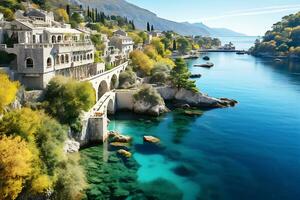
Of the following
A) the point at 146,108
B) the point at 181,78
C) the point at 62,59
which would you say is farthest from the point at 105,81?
the point at 181,78

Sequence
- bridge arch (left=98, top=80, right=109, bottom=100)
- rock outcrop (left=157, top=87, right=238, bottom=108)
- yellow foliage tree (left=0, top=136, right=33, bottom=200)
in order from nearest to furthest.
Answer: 1. yellow foliage tree (left=0, top=136, right=33, bottom=200)
2. bridge arch (left=98, top=80, right=109, bottom=100)
3. rock outcrop (left=157, top=87, right=238, bottom=108)

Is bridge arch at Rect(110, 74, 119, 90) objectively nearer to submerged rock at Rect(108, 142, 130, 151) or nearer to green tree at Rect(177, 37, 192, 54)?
submerged rock at Rect(108, 142, 130, 151)

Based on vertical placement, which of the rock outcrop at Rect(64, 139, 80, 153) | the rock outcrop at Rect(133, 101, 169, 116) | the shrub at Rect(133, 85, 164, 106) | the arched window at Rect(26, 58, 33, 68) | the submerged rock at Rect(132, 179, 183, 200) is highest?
the arched window at Rect(26, 58, 33, 68)

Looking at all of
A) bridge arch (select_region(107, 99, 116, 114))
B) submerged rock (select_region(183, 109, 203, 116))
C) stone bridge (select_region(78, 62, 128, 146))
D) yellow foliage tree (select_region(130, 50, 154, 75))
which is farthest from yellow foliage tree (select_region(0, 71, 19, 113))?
yellow foliage tree (select_region(130, 50, 154, 75))

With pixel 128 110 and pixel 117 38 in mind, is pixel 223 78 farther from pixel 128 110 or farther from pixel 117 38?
pixel 128 110

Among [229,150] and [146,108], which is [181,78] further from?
[229,150]

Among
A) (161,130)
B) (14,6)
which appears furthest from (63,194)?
(14,6)
